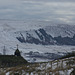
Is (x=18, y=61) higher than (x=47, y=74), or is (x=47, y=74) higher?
(x=47, y=74)

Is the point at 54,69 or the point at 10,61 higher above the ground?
the point at 54,69

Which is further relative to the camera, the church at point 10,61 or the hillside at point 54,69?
the church at point 10,61

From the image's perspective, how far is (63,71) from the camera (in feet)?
70.9

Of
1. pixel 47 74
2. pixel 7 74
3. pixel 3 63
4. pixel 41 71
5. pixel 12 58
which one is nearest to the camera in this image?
pixel 47 74

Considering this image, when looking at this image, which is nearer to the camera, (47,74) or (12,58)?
(47,74)

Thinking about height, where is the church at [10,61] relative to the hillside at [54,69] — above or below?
below

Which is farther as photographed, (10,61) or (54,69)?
(10,61)

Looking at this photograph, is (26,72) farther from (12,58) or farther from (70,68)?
(12,58)

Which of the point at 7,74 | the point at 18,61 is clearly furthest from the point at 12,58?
the point at 7,74

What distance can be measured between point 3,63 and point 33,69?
1766 inches

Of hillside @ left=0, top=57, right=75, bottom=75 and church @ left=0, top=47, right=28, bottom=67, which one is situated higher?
hillside @ left=0, top=57, right=75, bottom=75

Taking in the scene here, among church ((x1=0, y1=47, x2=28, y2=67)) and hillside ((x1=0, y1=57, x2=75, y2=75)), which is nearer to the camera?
hillside ((x1=0, y1=57, x2=75, y2=75))

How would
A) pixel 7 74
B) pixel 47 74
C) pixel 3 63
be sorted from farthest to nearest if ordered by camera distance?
pixel 3 63 → pixel 7 74 → pixel 47 74

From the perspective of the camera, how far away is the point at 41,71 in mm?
22875
